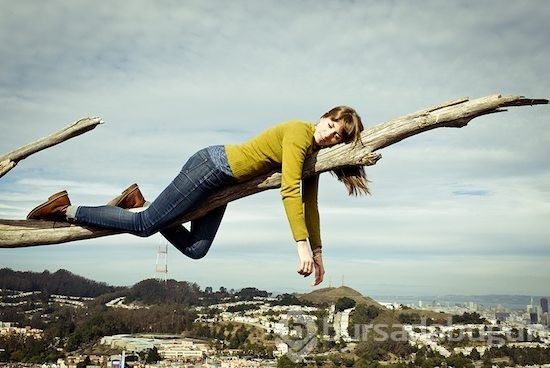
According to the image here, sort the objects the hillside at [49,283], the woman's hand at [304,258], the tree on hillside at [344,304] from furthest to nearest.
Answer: the tree on hillside at [344,304] < the hillside at [49,283] < the woman's hand at [304,258]

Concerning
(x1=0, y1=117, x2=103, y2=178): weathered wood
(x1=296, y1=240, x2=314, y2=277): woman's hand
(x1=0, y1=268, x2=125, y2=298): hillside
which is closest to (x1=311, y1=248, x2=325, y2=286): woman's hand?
(x1=296, y1=240, x2=314, y2=277): woman's hand

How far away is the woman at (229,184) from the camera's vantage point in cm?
327

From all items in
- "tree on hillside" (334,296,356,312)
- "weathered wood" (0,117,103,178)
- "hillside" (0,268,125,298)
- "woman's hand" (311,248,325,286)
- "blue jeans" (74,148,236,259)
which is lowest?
"tree on hillside" (334,296,356,312)

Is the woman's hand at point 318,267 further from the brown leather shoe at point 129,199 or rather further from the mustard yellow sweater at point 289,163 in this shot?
the brown leather shoe at point 129,199

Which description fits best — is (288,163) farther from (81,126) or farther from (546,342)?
(546,342)

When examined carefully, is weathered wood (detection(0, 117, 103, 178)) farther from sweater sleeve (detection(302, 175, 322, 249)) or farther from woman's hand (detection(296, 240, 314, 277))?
woman's hand (detection(296, 240, 314, 277))

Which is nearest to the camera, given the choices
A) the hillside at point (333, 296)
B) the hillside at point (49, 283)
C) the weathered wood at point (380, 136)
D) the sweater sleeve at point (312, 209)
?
the weathered wood at point (380, 136)

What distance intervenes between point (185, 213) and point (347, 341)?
11009cm

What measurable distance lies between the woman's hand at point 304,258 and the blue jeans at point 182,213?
0.72m

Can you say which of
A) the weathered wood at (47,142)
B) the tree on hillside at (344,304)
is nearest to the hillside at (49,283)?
the tree on hillside at (344,304)

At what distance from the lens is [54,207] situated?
386cm

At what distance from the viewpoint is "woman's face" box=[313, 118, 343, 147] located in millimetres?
3477

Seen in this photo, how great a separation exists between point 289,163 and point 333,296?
14605cm

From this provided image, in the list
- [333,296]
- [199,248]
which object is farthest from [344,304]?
[199,248]
